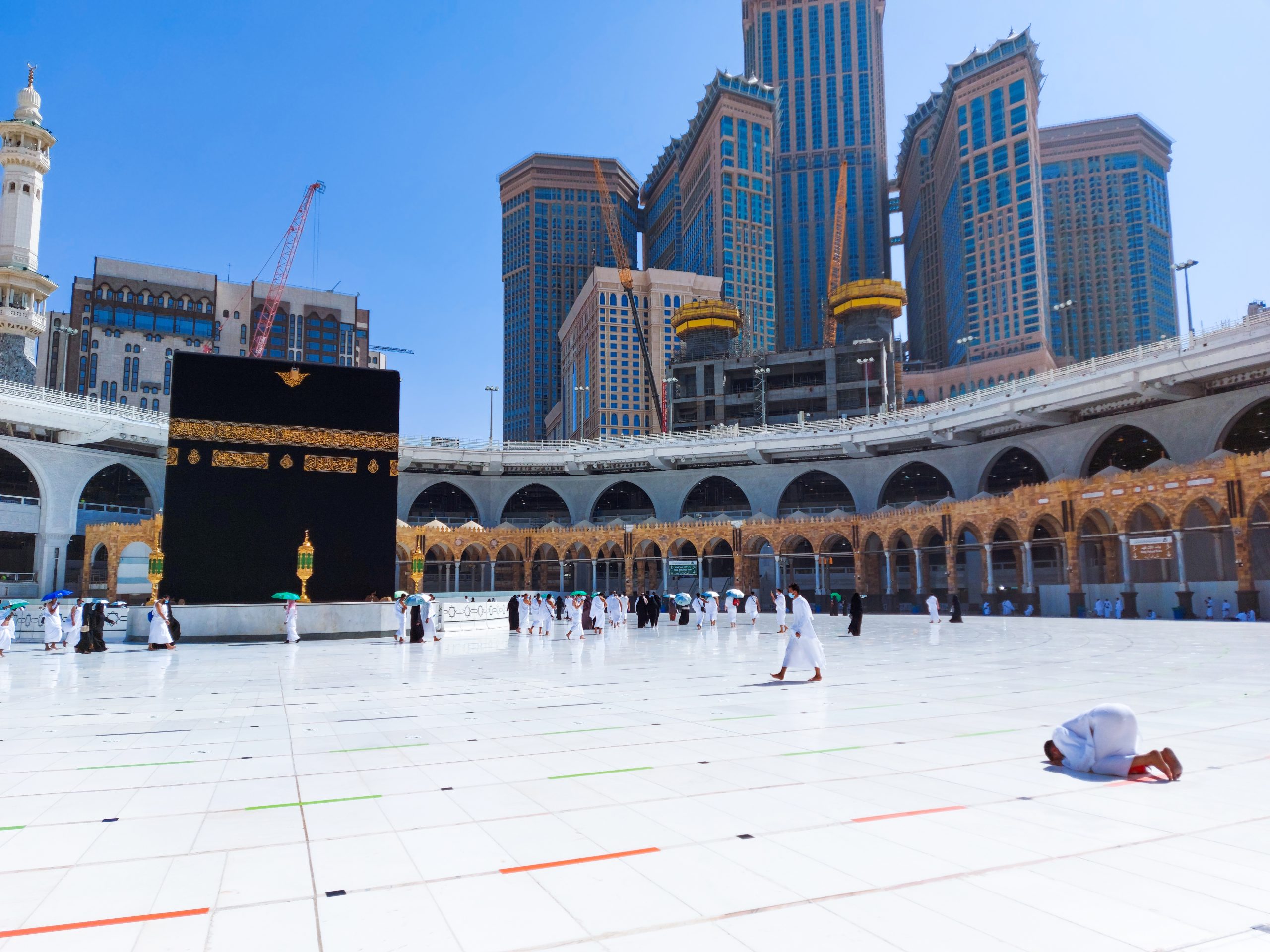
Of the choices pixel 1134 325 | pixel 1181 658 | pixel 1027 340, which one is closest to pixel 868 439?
pixel 1181 658

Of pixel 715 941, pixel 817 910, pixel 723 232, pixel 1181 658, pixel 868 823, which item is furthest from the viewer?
pixel 723 232

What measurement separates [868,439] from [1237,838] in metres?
42.1

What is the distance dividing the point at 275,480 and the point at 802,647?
51.8 ft

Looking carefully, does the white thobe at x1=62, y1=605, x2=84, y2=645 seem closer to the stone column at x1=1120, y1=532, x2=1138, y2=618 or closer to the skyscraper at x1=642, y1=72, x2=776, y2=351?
the stone column at x1=1120, y1=532, x2=1138, y2=618

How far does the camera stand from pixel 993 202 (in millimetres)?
100625

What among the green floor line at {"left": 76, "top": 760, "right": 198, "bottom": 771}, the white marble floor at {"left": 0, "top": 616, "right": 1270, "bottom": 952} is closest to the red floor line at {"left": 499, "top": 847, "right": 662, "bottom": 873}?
the white marble floor at {"left": 0, "top": 616, "right": 1270, "bottom": 952}

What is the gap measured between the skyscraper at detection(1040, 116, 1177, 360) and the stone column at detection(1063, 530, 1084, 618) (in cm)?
9624

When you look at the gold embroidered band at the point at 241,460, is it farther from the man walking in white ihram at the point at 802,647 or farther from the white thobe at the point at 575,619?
the man walking in white ihram at the point at 802,647

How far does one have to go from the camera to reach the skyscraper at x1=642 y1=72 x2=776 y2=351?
4476 inches

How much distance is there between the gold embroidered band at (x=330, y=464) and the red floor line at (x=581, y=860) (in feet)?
66.1

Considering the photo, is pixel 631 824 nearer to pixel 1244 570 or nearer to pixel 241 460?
pixel 241 460

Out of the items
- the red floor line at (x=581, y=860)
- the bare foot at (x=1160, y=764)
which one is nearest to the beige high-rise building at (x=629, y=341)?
the bare foot at (x=1160, y=764)

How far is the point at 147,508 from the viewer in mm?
48250

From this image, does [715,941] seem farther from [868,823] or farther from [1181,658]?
[1181,658]
